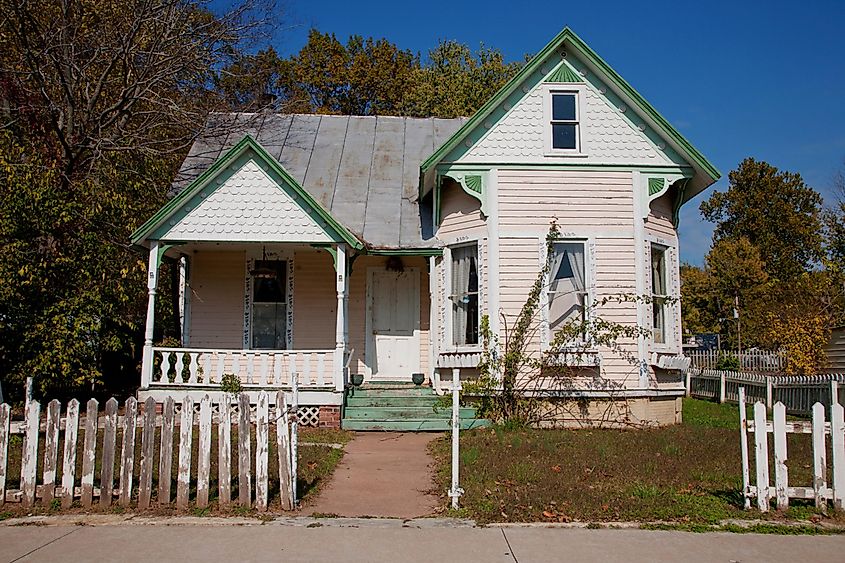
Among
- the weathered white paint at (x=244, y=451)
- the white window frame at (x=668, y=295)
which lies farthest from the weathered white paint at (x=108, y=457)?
the white window frame at (x=668, y=295)

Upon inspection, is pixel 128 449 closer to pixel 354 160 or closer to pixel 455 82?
pixel 354 160

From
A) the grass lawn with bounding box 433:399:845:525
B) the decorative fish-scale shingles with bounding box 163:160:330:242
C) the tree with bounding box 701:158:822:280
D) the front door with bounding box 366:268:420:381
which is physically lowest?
the grass lawn with bounding box 433:399:845:525


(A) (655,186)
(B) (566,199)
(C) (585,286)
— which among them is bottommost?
(C) (585,286)

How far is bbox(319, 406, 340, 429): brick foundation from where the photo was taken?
14.4m

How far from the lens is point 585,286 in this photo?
15.1 meters

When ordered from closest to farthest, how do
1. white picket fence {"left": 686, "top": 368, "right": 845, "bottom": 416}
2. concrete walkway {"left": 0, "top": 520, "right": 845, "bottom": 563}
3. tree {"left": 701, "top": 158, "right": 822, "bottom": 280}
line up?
concrete walkway {"left": 0, "top": 520, "right": 845, "bottom": 563}
white picket fence {"left": 686, "top": 368, "right": 845, "bottom": 416}
tree {"left": 701, "top": 158, "right": 822, "bottom": 280}

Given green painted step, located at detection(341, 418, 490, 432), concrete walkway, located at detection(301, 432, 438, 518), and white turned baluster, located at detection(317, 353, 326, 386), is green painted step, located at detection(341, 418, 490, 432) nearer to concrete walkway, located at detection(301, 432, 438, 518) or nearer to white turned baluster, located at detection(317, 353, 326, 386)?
concrete walkway, located at detection(301, 432, 438, 518)

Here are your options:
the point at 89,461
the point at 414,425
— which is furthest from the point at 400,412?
the point at 89,461

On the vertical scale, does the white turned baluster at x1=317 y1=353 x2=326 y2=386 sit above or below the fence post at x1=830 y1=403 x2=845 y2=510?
above

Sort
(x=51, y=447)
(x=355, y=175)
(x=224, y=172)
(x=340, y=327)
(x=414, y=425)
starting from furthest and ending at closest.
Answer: (x=355, y=175)
(x=340, y=327)
(x=224, y=172)
(x=414, y=425)
(x=51, y=447)

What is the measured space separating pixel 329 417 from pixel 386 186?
6.12 metres

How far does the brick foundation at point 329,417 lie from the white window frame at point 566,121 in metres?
6.77

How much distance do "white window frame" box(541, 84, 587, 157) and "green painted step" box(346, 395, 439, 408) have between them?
18.6 feet

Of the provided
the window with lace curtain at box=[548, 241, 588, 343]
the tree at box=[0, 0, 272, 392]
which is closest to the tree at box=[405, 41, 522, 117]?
the tree at box=[0, 0, 272, 392]
